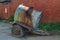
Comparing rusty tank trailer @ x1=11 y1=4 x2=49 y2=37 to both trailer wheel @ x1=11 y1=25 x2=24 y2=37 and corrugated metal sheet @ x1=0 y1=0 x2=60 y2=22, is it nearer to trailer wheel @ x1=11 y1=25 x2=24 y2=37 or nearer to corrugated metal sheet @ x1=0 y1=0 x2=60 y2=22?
trailer wheel @ x1=11 y1=25 x2=24 y2=37

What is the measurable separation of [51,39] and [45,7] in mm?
2152

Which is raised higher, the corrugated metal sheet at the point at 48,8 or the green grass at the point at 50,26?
the corrugated metal sheet at the point at 48,8

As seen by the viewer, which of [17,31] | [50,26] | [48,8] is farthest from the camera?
[48,8]

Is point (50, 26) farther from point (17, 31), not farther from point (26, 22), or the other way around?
point (17, 31)

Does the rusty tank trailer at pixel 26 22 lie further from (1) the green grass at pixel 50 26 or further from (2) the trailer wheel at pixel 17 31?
(1) the green grass at pixel 50 26

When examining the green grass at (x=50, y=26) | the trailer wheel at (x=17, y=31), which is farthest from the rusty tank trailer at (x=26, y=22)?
A: the green grass at (x=50, y=26)

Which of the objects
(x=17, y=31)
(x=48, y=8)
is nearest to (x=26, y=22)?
(x=17, y=31)

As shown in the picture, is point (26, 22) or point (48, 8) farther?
point (48, 8)

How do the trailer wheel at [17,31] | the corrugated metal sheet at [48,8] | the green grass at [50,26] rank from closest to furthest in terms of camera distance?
the trailer wheel at [17,31] → the green grass at [50,26] → the corrugated metal sheet at [48,8]

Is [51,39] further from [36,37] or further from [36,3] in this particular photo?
[36,3]

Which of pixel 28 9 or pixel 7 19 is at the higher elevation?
pixel 28 9

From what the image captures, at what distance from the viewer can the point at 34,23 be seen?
8.80 m

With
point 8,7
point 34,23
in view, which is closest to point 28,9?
point 34,23

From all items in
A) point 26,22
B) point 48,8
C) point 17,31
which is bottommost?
point 17,31
